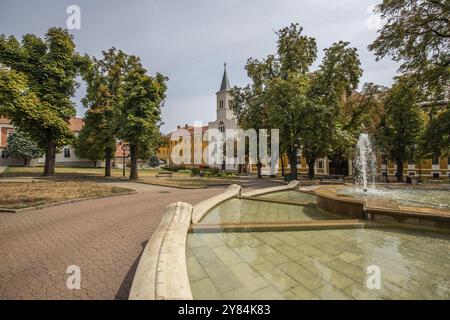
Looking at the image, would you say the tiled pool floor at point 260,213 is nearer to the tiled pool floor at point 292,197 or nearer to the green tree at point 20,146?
the tiled pool floor at point 292,197

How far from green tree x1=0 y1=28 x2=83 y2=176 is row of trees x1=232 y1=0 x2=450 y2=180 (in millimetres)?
21767

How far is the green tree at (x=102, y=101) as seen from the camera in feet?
83.5

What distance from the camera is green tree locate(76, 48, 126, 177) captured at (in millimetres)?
25453

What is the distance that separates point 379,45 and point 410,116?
693 inches

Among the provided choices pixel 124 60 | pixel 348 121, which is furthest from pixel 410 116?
pixel 124 60

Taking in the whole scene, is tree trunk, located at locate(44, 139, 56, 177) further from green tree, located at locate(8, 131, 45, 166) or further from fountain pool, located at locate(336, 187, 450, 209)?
fountain pool, located at locate(336, 187, 450, 209)

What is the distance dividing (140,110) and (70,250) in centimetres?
2038

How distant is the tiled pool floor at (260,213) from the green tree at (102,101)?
21.6 metres

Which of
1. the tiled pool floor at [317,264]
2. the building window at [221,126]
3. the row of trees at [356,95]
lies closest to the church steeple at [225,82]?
the building window at [221,126]

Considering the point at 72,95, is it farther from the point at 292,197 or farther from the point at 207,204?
the point at 292,197

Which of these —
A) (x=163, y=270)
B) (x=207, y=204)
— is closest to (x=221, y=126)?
(x=207, y=204)

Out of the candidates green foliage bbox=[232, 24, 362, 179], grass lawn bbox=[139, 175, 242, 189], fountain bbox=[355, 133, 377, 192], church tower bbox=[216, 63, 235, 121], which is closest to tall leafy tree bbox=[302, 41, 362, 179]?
green foliage bbox=[232, 24, 362, 179]

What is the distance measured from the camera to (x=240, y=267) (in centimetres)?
346
